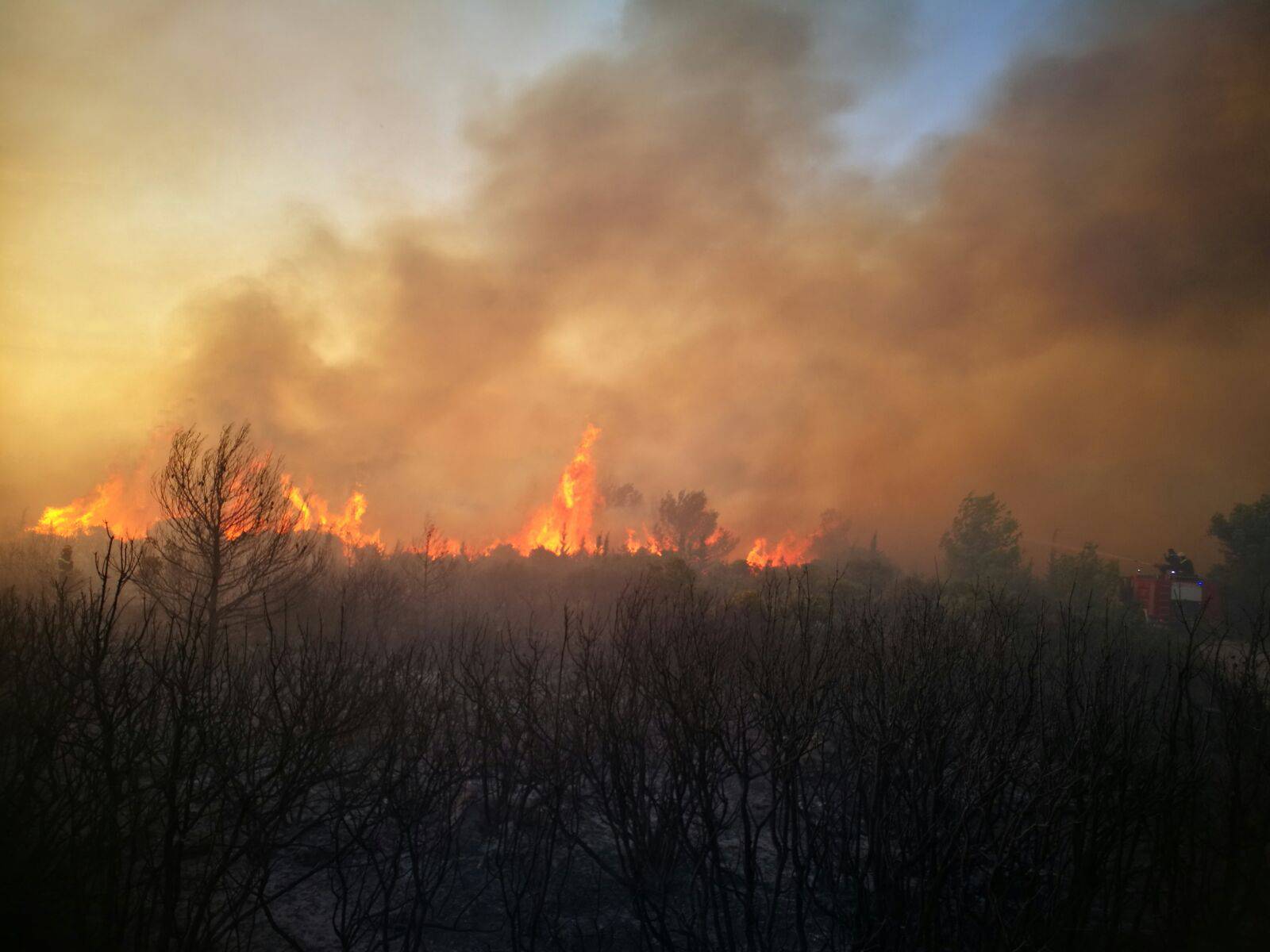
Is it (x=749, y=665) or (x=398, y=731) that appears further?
(x=398, y=731)

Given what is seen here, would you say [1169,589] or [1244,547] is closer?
[1169,589]

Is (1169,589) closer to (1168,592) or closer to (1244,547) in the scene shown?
(1168,592)

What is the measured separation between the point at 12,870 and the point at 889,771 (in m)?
9.32

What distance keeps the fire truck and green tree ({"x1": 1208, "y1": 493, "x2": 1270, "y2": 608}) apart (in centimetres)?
302

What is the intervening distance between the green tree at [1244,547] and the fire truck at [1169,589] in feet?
9.91

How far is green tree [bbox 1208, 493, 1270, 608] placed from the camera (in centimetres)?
6725

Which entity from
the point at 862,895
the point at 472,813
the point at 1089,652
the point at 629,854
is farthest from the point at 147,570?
the point at 1089,652

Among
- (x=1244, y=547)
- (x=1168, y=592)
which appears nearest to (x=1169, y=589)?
(x=1168, y=592)

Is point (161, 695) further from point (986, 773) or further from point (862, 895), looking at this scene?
point (986, 773)

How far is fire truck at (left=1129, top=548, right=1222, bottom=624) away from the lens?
2461 inches

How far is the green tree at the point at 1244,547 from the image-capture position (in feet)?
221

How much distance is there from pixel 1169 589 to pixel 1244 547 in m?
16.3

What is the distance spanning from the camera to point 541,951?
11.5 meters

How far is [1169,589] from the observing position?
62250 millimetres
